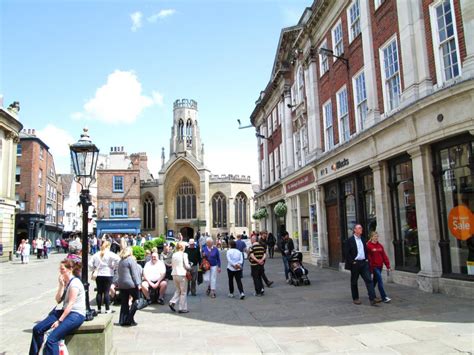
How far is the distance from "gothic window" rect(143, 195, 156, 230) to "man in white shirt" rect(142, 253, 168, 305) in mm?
46254

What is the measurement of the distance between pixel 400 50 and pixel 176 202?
47.7 m

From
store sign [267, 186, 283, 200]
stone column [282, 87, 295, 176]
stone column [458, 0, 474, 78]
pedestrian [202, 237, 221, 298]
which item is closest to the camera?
stone column [458, 0, 474, 78]

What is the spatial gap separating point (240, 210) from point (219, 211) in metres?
3.09

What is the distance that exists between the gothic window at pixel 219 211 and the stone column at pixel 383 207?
44.8m

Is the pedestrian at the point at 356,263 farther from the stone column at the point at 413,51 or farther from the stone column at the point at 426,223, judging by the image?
the stone column at the point at 413,51

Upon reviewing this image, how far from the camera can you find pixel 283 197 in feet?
80.0

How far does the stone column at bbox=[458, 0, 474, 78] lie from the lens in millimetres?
8500

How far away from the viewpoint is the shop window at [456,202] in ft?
29.3

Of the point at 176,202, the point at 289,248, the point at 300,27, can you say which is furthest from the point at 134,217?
the point at 289,248

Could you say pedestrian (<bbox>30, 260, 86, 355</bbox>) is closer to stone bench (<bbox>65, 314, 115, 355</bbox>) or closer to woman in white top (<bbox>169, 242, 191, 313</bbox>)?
stone bench (<bbox>65, 314, 115, 355</bbox>)

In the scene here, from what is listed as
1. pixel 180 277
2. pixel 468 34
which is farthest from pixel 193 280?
pixel 468 34

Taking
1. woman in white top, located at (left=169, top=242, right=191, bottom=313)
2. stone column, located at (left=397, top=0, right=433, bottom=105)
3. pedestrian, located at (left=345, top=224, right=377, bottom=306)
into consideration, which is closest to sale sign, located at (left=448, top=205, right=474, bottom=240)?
pedestrian, located at (left=345, top=224, right=377, bottom=306)

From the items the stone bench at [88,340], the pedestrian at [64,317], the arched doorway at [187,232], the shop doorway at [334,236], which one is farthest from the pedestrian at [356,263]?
the arched doorway at [187,232]

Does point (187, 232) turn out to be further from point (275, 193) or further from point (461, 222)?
point (461, 222)
